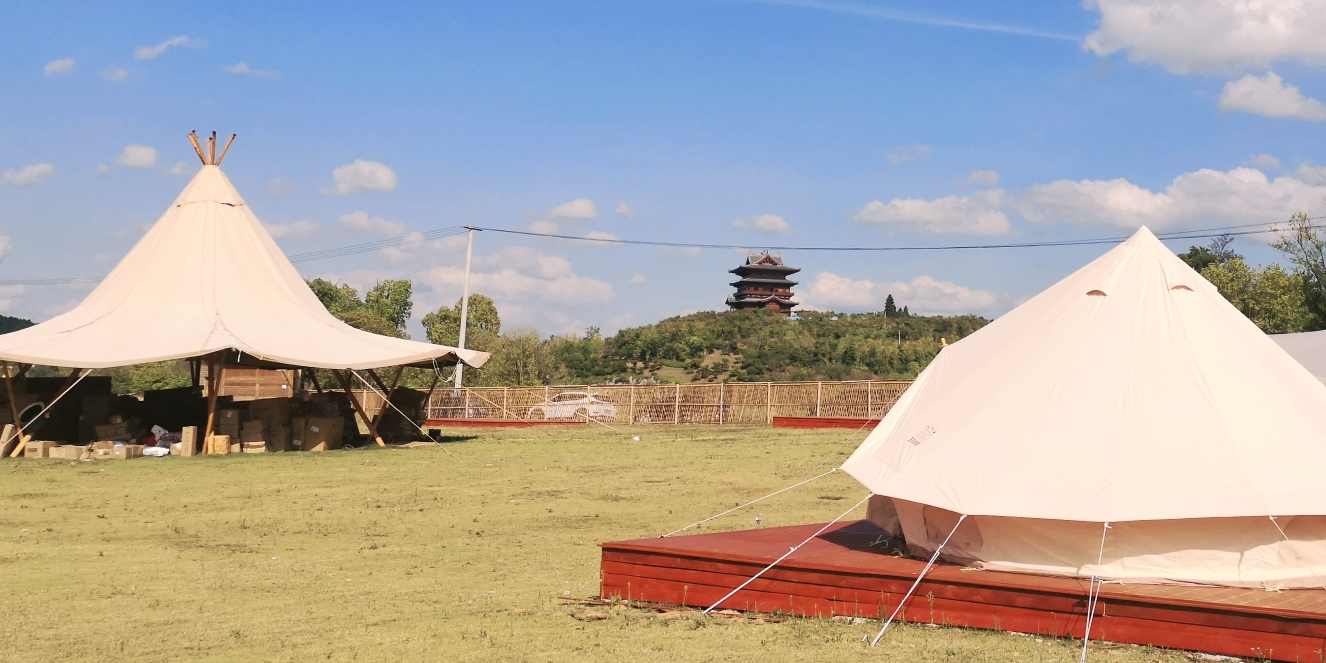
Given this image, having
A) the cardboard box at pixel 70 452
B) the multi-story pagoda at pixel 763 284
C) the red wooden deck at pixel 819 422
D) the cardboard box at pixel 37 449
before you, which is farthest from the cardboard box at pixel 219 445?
the multi-story pagoda at pixel 763 284

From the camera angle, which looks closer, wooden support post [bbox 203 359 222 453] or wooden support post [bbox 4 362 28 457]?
wooden support post [bbox 4 362 28 457]

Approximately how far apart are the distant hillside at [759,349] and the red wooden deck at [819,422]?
31.2 m

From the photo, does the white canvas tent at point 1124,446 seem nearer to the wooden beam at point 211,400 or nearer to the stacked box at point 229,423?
the wooden beam at point 211,400

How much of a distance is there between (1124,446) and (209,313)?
19.5 metres

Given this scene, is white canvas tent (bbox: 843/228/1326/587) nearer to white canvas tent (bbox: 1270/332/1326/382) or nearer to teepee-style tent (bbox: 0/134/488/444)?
white canvas tent (bbox: 1270/332/1326/382)

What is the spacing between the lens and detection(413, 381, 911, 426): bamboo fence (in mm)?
31141

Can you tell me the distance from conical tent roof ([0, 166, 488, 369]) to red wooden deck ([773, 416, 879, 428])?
801cm

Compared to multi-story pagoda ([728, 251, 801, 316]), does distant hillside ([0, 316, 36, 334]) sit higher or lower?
lower

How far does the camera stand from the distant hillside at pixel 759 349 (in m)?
64.4

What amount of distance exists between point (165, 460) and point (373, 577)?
11.9 metres

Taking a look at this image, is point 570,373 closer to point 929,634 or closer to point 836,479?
point 836,479

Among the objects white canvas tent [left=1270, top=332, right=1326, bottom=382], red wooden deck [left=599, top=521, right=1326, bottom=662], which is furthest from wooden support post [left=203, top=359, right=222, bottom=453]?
white canvas tent [left=1270, top=332, right=1326, bottom=382]

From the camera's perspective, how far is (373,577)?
10.5 meters

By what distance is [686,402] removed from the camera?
34.4 metres
